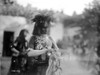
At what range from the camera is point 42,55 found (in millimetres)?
2967

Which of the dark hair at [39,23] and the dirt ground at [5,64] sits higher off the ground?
the dark hair at [39,23]

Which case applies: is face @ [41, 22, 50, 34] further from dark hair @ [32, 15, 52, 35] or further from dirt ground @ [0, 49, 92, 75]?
dirt ground @ [0, 49, 92, 75]

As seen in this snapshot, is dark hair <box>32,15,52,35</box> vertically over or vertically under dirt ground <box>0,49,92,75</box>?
over

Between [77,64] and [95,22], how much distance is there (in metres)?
0.80

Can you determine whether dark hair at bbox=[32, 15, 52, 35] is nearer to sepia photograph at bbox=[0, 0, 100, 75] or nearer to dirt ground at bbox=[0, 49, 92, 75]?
sepia photograph at bbox=[0, 0, 100, 75]

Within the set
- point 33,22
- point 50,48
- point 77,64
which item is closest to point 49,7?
point 33,22

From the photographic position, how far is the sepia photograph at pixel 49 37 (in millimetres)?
2998

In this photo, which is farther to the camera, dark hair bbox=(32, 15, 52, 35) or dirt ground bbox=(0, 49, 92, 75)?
dirt ground bbox=(0, 49, 92, 75)

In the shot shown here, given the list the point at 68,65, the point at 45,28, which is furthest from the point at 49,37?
the point at 68,65

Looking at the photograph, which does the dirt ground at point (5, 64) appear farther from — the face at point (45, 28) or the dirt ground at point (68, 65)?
the face at point (45, 28)

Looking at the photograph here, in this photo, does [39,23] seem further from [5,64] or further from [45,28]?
[5,64]

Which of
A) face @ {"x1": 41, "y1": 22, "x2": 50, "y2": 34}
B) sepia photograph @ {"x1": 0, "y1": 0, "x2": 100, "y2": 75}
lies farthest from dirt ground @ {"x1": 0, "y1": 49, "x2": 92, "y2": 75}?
face @ {"x1": 41, "y1": 22, "x2": 50, "y2": 34}

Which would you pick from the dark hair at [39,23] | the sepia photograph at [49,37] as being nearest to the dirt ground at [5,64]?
the sepia photograph at [49,37]

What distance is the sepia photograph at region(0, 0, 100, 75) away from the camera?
118 inches
